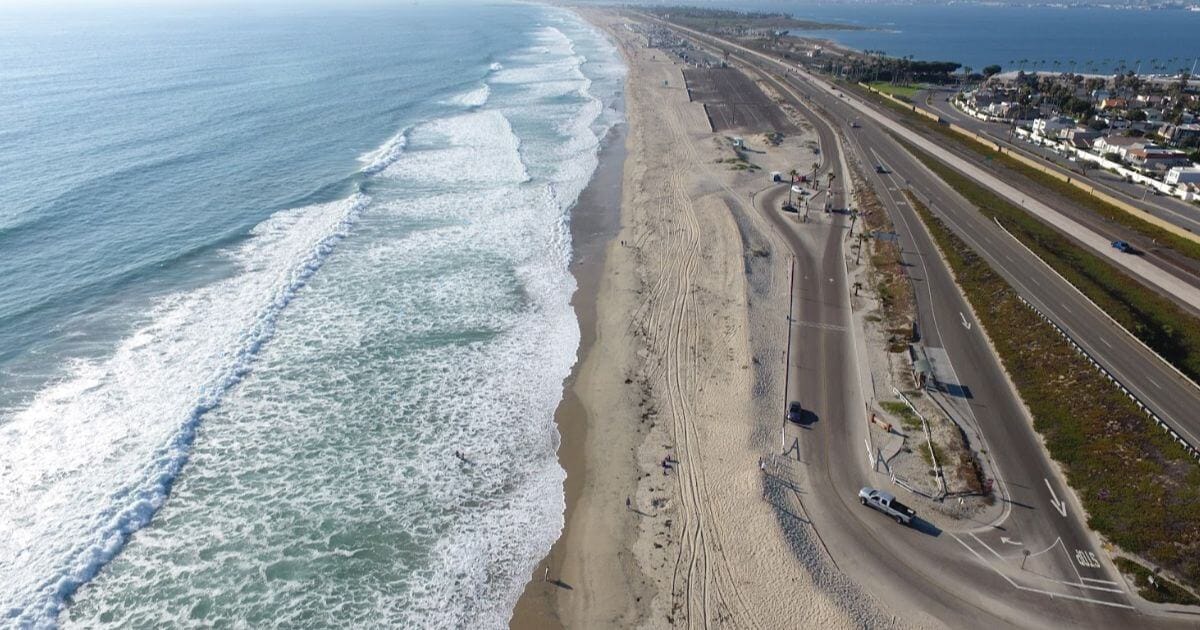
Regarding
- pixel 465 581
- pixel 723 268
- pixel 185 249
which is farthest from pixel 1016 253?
pixel 185 249

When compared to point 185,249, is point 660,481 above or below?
below

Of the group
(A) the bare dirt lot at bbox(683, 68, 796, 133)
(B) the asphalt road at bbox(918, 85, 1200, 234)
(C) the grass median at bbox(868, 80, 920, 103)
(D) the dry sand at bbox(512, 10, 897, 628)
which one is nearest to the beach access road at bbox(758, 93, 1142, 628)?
(D) the dry sand at bbox(512, 10, 897, 628)

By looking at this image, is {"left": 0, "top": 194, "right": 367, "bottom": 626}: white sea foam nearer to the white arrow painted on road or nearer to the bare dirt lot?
the white arrow painted on road

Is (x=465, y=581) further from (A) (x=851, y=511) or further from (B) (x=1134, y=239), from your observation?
(B) (x=1134, y=239)

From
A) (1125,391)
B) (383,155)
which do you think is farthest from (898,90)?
(1125,391)

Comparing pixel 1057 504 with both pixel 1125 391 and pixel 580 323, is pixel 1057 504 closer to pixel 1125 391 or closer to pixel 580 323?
pixel 1125 391

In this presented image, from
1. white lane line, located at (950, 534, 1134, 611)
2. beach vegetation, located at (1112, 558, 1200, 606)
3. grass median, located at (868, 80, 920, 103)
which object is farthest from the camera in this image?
grass median, located at (868, 80, 920, 103)
